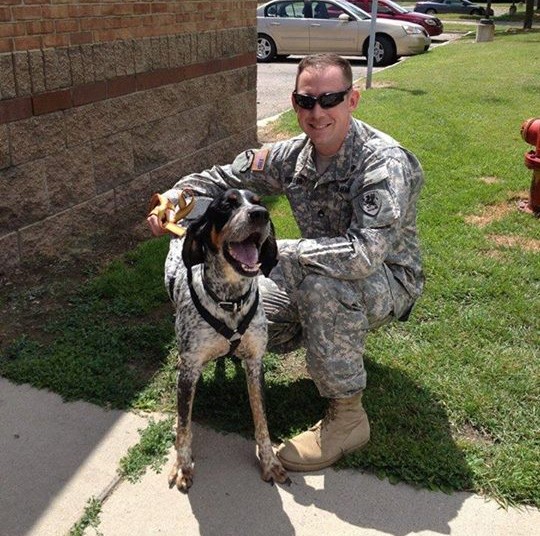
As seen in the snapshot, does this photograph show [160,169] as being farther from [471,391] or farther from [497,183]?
[471,391]

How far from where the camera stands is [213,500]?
104 inches

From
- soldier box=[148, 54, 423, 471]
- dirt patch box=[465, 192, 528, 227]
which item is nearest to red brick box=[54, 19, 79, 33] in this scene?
soldier box=[148, 54, 423, 471]

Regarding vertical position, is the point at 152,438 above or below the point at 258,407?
below

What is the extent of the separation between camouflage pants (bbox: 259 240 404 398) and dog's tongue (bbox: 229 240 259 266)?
0.47m

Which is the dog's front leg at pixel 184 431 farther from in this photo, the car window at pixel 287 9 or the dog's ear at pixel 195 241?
the car window at pixel 287 9

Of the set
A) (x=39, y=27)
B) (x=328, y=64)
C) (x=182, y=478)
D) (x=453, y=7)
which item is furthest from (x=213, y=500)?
(x=453, y=7)

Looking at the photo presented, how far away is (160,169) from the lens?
6000mm

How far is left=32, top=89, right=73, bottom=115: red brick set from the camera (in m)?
4.40

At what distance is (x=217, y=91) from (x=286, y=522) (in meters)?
5.16

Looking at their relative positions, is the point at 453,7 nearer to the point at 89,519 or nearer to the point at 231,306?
the point at 231,306

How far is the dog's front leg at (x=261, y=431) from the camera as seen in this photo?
8.98ft

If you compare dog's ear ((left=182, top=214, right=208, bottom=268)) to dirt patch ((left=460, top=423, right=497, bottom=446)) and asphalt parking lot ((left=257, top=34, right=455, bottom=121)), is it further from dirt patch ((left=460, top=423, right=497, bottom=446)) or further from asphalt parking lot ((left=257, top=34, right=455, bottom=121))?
asphalt parking lot ((left=257, top=34, right=455, bottom=121))

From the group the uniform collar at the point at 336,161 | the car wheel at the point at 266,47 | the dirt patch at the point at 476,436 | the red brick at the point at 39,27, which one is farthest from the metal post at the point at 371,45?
the dirt patch at the point at 476,436

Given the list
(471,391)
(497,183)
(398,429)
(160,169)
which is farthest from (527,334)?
(160,169)
